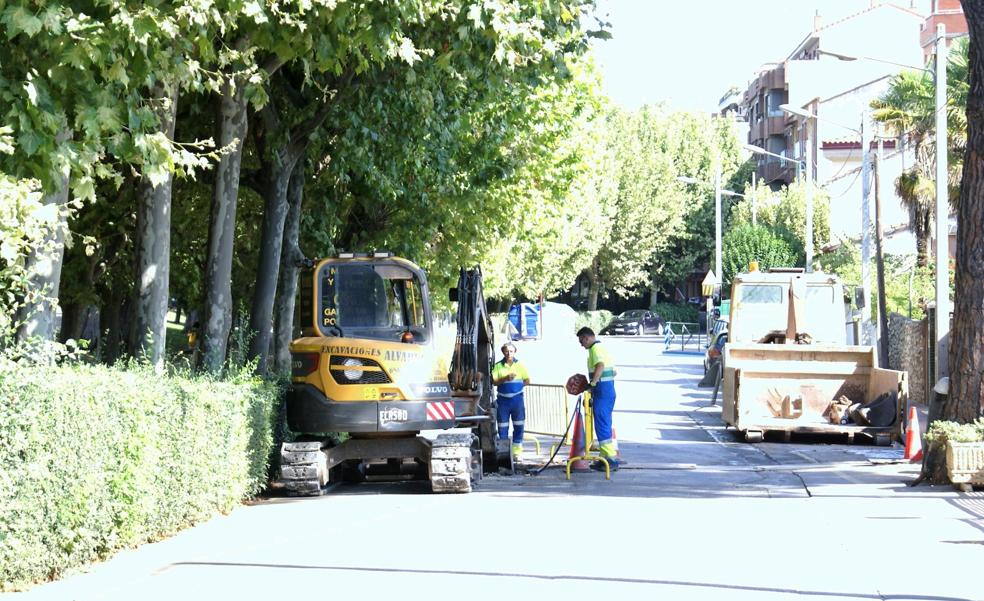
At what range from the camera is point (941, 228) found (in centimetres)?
2223

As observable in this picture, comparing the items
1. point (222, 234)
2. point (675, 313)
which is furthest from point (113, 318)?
point (675, 313)

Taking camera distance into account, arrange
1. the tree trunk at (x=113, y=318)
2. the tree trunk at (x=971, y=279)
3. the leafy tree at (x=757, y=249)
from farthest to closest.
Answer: the leafy tree at (x=757, y=249), the tree trunk at (x=113, y=318), the tree trunk at (x=971, y=279)

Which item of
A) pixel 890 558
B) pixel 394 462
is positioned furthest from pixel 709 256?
pixel 890 558

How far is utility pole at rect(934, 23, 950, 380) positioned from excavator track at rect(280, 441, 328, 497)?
10415 mm

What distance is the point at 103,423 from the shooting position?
10547 mm

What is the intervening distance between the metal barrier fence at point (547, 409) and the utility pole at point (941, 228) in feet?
19.6

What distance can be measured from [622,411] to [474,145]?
7.40 meters

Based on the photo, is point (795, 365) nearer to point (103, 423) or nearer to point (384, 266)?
point (384, 266)

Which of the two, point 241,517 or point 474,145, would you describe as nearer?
point 241,517

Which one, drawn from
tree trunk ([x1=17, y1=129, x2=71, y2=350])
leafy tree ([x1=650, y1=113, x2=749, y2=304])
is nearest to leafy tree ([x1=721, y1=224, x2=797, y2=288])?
leafy tree ([x1=650, y1=113, x2=749, y2=304])

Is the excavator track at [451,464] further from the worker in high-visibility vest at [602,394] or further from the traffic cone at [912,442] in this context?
the traffic cone at [912,442]

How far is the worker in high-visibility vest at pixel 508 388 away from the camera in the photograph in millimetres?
19469

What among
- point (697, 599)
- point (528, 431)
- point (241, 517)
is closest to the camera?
point (697, 599)

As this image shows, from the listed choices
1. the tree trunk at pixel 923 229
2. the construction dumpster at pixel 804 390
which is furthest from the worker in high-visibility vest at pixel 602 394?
the tree trunk at pixel 923 229
